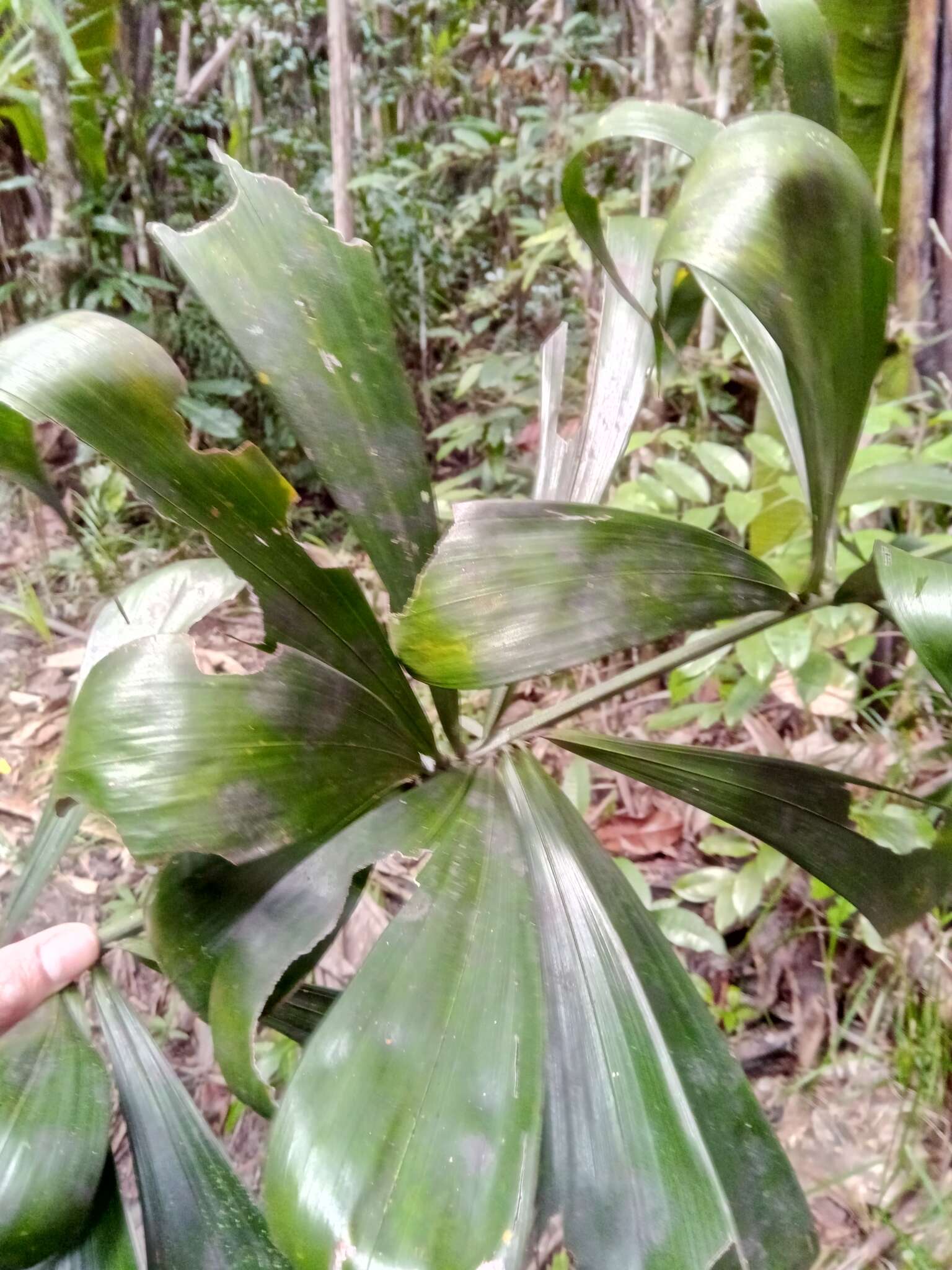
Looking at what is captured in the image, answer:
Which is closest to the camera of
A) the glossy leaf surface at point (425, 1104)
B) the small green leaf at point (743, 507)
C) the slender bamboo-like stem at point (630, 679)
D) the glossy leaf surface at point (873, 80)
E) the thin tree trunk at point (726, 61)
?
the glossy leaf surface at point (425, 1104)

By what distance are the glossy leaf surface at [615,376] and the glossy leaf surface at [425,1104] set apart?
35cm

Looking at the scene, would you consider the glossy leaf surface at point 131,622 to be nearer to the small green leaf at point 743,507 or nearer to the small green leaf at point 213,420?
the small green leaf at point 743,507

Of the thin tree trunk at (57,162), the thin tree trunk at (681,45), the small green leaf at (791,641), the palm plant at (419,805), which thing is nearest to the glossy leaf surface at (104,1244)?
the palm plant at (419,805)

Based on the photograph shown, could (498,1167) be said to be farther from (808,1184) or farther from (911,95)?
(911,95)

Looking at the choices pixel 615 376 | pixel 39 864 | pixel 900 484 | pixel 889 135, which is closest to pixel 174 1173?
pixel 39 864

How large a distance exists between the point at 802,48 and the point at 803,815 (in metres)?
0.51

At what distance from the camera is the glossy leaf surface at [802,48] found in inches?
18.5

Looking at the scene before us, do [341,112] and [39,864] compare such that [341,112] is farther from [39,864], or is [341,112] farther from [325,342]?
[39,864]

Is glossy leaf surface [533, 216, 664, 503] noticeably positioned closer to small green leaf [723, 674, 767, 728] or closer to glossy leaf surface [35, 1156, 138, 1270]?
small green leaf [723, 674, 767, 728]

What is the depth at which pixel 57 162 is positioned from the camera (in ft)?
5.86

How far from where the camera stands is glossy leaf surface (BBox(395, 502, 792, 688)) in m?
0.37

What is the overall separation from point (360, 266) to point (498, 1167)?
521 mm

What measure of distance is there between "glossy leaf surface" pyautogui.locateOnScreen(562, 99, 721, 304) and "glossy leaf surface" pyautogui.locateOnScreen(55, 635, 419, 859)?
1.30ft

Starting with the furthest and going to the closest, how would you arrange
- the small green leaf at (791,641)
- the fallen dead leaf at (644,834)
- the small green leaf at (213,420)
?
the small green leaf at (213,420) < the fallen dead leaf at (644,834) < the small green leaf at (791,641)
